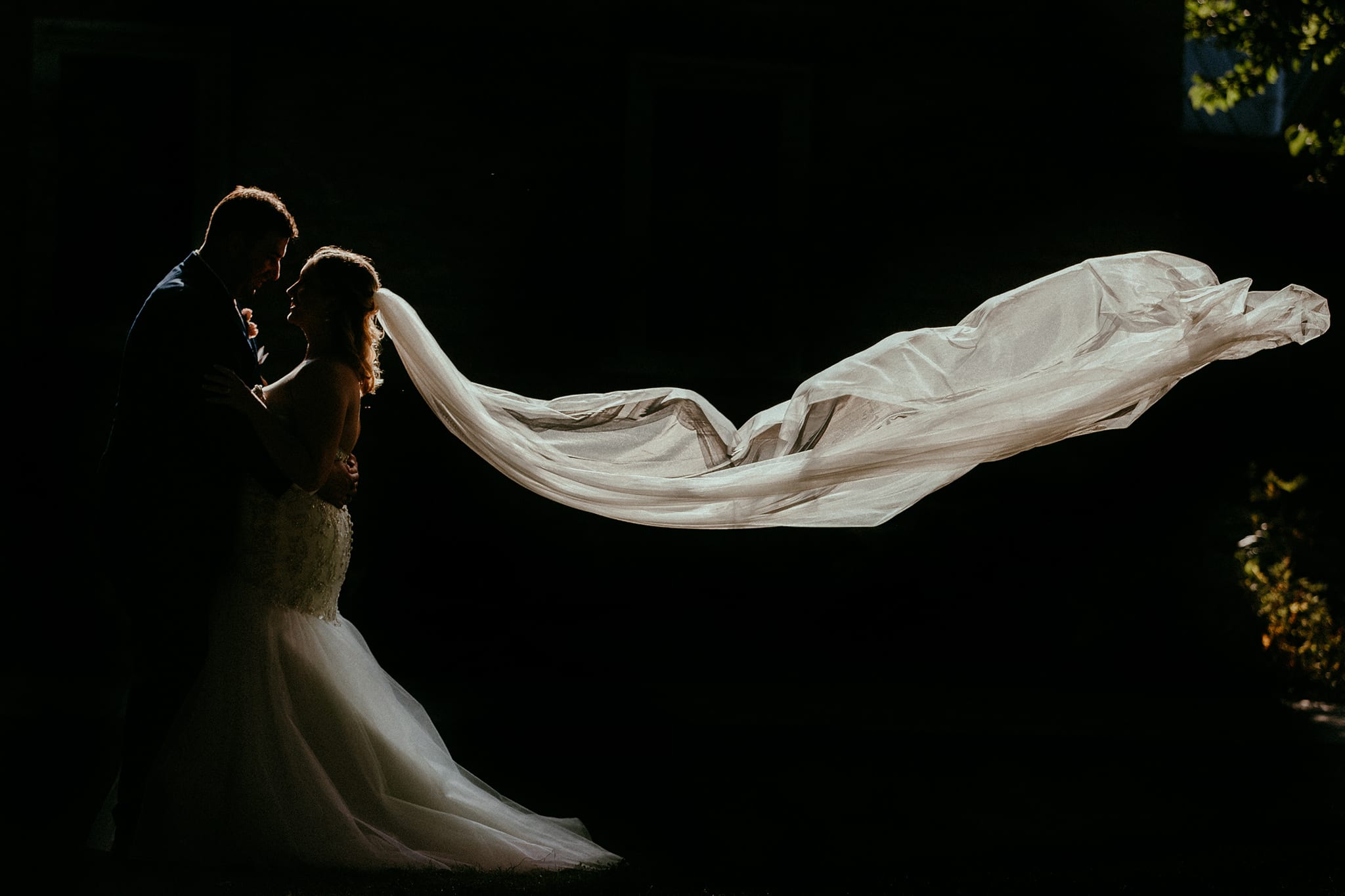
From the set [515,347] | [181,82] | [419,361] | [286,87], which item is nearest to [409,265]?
[515,347]

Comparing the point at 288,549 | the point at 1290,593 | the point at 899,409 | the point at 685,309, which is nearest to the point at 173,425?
the point at 288,549

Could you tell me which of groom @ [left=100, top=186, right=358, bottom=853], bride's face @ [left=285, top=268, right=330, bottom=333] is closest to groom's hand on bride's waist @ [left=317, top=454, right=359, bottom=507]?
groom @ [left=100, top=186, right=358, bottom=853]

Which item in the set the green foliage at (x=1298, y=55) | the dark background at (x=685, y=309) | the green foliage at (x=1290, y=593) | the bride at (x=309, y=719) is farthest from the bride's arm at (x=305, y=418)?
the green foliage at (x=1298, y=55)

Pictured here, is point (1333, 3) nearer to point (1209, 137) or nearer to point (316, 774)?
point (1209, 137)

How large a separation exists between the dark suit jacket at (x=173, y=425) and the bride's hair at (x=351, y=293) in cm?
36

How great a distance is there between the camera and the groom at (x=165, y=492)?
3.35 m

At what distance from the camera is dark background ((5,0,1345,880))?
22.4 ft

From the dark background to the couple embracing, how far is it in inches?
90.3

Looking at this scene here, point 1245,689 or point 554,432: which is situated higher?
point 554,432

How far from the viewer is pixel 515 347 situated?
7328 millimetres

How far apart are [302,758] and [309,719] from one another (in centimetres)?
13

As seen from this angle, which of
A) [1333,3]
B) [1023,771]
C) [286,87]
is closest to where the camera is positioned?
[1023,771]

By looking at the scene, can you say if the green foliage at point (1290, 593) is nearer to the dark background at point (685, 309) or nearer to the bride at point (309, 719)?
the dark background at point (685, 309)

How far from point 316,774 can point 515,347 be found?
14.0 feet
